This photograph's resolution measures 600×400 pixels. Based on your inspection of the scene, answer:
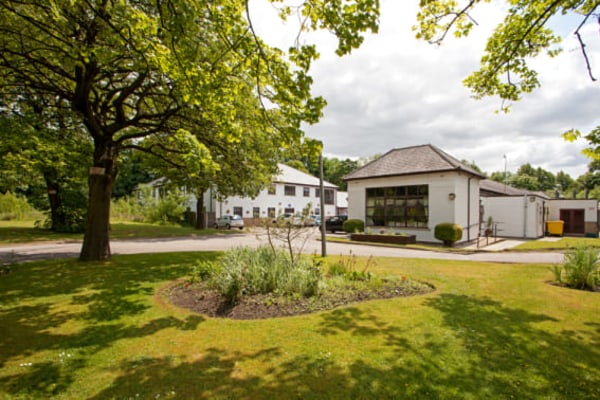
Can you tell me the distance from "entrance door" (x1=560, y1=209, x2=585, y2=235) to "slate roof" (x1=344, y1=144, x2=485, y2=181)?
51.6 feet

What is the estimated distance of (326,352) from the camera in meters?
3.95

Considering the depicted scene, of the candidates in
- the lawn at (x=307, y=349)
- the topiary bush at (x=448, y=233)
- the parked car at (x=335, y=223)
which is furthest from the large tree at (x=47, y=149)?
the parked car at (x=335, y=223)

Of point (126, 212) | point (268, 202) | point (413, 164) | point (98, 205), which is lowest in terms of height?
point (126, 212)

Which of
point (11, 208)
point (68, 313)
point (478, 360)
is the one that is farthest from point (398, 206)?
point (11, 208)

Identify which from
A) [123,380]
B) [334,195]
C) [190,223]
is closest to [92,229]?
[123,380]

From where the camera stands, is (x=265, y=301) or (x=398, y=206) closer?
(x=265, y=301)

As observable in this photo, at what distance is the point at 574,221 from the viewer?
92.5 feet

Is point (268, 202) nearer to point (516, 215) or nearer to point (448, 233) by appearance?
point (448, 233)

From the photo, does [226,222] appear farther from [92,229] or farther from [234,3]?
[234,3]

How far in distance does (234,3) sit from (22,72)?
7.09 meters

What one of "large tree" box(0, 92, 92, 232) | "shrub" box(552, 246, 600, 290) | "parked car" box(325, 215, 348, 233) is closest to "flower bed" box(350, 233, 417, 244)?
"parked car" box(325, 215, 348, 233)

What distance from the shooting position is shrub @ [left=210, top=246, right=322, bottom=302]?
6.13m

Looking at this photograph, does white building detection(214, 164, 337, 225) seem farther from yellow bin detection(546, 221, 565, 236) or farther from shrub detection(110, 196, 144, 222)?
yellow bin detection(546, 221, 565, 236)

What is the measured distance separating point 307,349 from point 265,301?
2.14m
